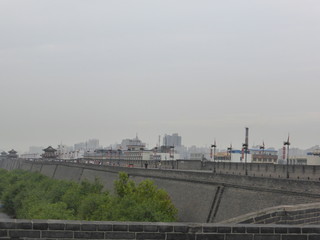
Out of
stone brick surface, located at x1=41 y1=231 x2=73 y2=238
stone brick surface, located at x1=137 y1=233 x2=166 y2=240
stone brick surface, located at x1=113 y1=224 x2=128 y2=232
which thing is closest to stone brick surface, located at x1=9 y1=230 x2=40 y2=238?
stone brick surface, located at x1=41 y1=231 x2=73 y2=238

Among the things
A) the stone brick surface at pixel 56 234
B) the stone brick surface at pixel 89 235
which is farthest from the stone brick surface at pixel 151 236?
the stone brick surface at pixel 56 234

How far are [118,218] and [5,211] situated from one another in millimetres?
46443

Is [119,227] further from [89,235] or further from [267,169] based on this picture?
[267,169]

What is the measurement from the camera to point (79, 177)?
83.2 metres

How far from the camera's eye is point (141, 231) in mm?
10383

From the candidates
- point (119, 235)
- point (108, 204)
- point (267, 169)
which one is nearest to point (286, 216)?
point (119, 235)

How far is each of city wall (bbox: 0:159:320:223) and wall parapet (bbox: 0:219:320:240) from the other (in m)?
15.2

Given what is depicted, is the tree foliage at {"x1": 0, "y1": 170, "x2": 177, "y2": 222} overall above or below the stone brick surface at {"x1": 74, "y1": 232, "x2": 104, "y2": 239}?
below

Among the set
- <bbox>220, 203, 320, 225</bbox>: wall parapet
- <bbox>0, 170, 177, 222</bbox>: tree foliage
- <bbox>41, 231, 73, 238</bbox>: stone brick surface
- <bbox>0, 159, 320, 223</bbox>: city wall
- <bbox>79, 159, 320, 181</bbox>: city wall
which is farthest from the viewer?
<bbox>79, 159, 320, 181</bbox>: city wall

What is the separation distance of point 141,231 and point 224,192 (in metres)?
24.5

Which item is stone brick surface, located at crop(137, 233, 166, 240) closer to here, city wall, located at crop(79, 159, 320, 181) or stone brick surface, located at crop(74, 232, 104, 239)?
stone brick surface, located at crop(74, 232, 104, 239)

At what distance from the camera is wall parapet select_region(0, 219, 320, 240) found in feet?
32.5

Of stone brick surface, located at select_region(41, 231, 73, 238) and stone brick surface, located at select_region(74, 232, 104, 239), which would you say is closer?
stone brick surface, located at select_region(41, 231, 73, 238)

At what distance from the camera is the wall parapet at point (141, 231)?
9898mm
